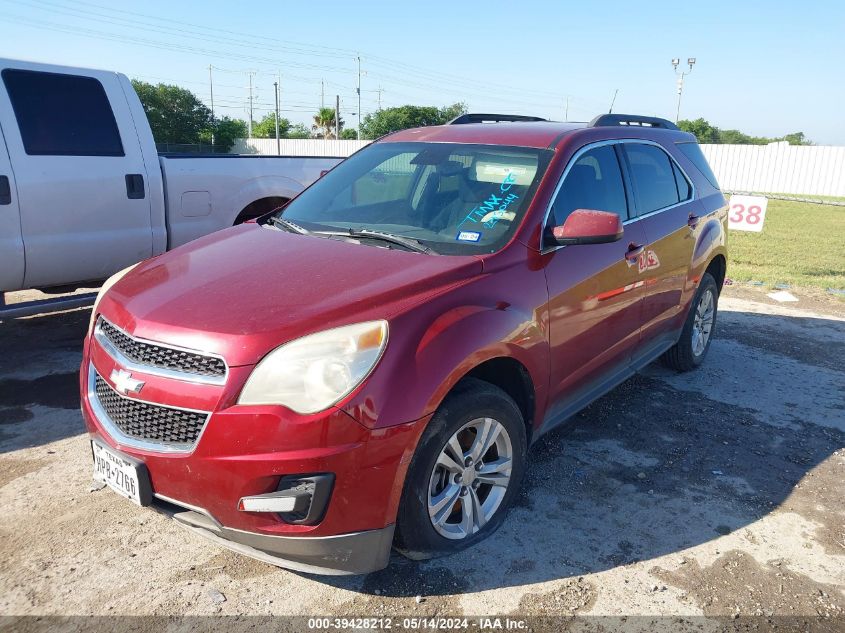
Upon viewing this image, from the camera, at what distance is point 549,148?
359cm

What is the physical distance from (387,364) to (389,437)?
0.26m

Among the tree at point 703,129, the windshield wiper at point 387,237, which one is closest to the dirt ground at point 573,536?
the windshield wiper at point 387,237

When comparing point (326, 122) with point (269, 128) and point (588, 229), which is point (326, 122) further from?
point (588, 229)

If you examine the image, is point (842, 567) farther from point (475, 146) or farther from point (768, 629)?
point (475, 146)

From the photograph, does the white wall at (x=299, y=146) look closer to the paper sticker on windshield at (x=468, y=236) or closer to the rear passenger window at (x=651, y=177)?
the rear passenger window at (x=651, y=177)

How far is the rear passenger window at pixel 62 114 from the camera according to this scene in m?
4.87

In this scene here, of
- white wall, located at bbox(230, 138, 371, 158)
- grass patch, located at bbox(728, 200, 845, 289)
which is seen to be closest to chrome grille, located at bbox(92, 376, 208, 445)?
grass patch, located at bbox(728, 200, 845, 289)

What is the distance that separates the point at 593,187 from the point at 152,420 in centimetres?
261

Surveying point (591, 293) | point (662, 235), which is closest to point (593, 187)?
point (591, 293)

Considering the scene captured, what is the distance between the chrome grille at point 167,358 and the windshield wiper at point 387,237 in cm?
114

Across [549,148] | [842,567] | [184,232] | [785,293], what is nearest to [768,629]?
[842,567]

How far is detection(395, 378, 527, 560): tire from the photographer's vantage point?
261cm

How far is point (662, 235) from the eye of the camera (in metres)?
4.36

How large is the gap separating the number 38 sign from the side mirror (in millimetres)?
7564
